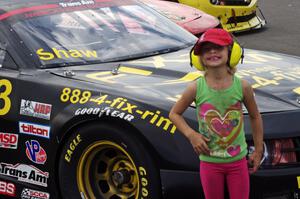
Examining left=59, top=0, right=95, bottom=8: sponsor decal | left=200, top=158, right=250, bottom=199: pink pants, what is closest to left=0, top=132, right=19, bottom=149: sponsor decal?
left=59, top=0, right=95, bottom=8: sponsor decal

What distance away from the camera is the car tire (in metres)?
3.88

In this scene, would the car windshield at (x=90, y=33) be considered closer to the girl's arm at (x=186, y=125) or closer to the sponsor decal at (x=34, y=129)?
the sponsor decal at (x=34, y=129)

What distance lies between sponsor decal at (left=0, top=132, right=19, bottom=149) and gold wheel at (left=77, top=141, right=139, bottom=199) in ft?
1.74

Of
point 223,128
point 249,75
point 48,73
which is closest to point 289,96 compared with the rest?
point 249,75

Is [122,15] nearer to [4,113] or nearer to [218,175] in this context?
[4,113]

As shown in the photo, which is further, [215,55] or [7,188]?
[7,188]

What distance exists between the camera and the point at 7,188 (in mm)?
4645

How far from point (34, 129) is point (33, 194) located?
1.44ft

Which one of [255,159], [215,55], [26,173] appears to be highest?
[215,55]

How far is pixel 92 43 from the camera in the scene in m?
5.04

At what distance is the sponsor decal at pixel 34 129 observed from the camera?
4.31 metres

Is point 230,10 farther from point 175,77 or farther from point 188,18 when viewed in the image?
point 175,77

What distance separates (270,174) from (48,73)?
1640 mm

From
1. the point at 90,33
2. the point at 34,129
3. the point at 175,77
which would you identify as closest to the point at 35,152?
the point at 34,129
